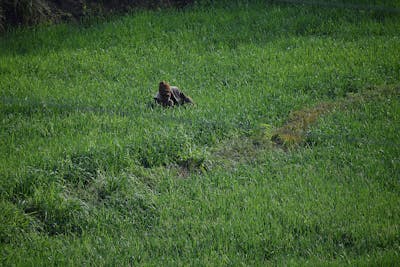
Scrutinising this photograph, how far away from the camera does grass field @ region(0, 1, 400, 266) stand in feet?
27.7

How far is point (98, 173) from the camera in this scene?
31.1ft

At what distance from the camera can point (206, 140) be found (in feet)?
34.5

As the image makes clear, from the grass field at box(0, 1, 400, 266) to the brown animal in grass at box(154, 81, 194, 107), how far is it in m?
0.17

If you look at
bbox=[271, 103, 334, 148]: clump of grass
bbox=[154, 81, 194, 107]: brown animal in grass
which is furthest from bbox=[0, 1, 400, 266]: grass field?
bbox=[154, 81, 194, 107]: brown animal in grass

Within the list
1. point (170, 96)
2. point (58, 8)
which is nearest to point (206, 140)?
point (170, 96)

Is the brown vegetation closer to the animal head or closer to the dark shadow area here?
the dark shadow area

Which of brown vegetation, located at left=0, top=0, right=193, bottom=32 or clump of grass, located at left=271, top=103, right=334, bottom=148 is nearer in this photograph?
clump of grass, located at left=271, top=103, right=334, bottom=148

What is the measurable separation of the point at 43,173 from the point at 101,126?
168cm

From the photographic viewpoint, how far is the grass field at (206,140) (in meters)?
8.43

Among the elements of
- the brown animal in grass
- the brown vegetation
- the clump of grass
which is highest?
the brown vegetation

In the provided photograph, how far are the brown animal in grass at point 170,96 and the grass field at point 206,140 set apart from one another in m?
0.17

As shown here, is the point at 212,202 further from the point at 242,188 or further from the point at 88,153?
the point at 88,153

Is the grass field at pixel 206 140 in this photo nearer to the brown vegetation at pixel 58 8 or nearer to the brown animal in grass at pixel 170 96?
the brown animal in grass at pixel 170 96

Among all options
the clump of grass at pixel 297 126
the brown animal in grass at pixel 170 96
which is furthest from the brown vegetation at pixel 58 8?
A: the clump of grass at pixel 297 126
